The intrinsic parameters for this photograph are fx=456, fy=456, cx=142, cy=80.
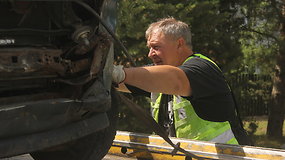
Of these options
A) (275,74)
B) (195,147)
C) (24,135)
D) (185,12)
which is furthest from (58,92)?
(275,74)

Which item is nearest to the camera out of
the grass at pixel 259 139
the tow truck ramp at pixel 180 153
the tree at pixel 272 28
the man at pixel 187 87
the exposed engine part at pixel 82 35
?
the exposed engine part at pixel 82 35

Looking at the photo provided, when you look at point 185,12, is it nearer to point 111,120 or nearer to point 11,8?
point 111,120

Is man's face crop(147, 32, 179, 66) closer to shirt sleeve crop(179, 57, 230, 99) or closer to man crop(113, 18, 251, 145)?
man crop(113, 18, 251, 145)

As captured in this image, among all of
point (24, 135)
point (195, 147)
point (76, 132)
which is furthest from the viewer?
point (195, 147)

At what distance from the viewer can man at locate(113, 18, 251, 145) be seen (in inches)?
123

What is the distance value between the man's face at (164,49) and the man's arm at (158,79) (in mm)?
484

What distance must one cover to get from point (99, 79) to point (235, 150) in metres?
1.11

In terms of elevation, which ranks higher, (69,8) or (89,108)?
(69,8)

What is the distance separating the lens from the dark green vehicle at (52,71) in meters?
2.16

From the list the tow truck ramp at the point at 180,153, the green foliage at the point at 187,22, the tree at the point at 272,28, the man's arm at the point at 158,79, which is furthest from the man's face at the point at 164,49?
the tree at the point at 272,28

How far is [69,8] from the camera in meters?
2.39

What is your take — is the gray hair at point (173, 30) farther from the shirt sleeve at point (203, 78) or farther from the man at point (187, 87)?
the shirt sleeve at point (203, 78)

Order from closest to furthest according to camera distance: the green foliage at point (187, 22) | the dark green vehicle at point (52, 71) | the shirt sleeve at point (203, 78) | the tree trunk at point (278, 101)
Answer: the dark green vehicle at point (52, 71) < the shirt sleeve at point (203, 78) < the green foliage at point (187, 22) < the tree trunk at point (278, 101)

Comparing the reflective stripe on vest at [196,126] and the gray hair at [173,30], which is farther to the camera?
the gray hair at [173,30]
